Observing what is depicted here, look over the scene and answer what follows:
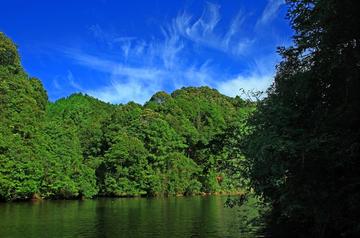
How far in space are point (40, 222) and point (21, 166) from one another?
28.5m

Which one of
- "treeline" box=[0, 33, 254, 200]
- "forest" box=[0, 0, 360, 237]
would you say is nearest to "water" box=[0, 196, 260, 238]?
"forest" box=[0, 0, 360, 237]

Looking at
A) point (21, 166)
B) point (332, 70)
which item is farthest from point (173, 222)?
point (21, 166)

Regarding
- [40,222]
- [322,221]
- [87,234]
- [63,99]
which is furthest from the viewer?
[63,99]

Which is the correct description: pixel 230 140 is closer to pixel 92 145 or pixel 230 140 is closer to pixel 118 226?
pixel 118 226

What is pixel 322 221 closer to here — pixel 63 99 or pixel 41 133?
pixel 41 133

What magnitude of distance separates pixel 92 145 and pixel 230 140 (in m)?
68.9

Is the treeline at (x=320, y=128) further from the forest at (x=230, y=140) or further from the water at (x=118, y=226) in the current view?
the water at (x=118, y=226)

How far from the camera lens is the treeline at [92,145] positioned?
64.3 metres

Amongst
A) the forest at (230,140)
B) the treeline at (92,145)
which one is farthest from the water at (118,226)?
the treeline at (92,145)

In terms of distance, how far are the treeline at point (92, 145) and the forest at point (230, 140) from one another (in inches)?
7.8

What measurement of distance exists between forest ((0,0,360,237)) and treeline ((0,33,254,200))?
197 mm

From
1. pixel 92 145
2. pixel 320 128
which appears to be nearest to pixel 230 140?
pixel 320 128

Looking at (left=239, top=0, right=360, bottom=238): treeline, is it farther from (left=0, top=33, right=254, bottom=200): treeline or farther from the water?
(left=0, top=33, right=254, bottom=200): treeline

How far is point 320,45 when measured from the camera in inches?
668
